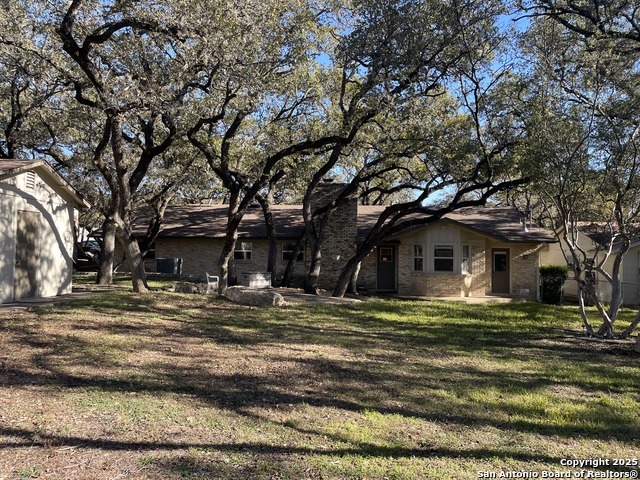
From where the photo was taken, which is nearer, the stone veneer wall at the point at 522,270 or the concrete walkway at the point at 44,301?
the concrete walkway at the point at 44,301

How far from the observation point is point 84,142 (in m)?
20.7

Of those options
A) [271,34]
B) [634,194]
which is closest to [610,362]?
[634,194]

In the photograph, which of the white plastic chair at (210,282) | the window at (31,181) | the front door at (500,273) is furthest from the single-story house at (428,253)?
the window at (31,181)

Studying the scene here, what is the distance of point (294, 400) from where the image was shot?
19.5 ft

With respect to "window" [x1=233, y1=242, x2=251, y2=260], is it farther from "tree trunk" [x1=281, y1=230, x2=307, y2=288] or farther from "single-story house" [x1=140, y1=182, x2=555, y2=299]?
"tree trunk" [x1=281, y1=230, x2=307, y2=288]

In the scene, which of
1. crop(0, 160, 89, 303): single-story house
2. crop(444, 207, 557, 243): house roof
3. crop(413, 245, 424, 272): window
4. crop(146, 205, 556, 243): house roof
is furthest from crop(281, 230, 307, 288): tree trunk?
crop(0, 160, 89, 303): single-story house

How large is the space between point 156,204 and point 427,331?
15539 mm

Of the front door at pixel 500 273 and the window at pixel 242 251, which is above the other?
the window at pixel 242 251

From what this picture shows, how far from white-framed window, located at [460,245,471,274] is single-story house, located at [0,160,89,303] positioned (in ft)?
48.1

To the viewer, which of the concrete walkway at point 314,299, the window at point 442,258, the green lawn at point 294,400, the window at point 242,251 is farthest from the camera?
the window at point 242,251

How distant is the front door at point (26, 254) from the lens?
12273mm

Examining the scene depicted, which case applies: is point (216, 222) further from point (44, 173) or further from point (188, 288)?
point (44, 173)

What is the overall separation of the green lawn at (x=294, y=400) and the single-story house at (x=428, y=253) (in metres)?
9.38

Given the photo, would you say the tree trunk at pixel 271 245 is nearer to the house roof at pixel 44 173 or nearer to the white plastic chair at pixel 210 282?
the white plastic chair at pixel 210 282
